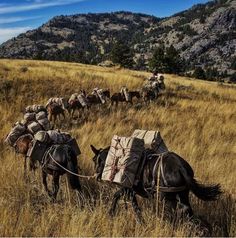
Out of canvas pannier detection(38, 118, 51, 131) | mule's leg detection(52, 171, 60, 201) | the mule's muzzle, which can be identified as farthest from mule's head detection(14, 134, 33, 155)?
the mule's muzzle

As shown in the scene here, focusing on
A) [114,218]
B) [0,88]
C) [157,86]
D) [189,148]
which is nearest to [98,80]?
[157,86]

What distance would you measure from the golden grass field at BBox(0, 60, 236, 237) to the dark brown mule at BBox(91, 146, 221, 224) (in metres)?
Result: 0.27

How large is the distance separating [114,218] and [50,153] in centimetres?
195

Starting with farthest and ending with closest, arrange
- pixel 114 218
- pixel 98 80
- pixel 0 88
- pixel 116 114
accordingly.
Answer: pixel 98 80
pixel 0 88
pixel 116 114
pixel 114 218

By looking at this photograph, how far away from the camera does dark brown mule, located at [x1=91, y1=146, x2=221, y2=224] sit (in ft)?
18.9

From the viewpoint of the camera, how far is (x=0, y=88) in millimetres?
20234

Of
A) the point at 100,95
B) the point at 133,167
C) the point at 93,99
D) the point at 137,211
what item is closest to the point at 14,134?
the point at 133,167

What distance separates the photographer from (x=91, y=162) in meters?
9.55

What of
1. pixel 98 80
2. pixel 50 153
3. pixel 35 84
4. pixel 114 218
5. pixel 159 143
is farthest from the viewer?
pixel 98 80

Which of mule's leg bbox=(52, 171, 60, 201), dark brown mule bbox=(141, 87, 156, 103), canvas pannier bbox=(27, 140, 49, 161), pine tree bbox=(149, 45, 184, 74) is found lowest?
pine tree bbox=(149, 45, 184, 74)

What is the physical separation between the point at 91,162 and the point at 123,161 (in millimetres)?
3302

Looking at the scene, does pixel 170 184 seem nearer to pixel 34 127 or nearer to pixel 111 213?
pixel 111 213

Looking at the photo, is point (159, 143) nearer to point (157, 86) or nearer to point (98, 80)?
point (157, 86)

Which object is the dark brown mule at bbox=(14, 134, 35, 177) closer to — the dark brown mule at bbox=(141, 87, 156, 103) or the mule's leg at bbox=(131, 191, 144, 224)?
the mule's leg at bbox=(131, 191, 144, 224)
